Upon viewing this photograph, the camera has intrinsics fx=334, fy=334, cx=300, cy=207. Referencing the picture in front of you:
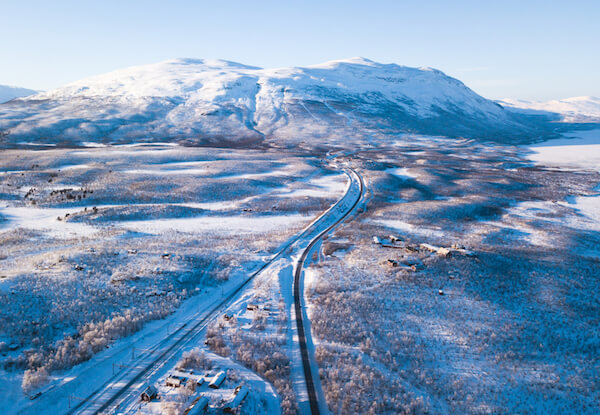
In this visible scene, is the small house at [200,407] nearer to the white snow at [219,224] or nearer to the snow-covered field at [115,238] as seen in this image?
the snow-covered field at [115,238]

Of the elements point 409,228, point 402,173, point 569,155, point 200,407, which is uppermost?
point 569,155

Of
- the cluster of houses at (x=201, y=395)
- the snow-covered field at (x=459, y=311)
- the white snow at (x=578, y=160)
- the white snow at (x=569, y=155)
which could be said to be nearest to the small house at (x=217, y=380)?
the cluster of houses at (x=201, y=395)

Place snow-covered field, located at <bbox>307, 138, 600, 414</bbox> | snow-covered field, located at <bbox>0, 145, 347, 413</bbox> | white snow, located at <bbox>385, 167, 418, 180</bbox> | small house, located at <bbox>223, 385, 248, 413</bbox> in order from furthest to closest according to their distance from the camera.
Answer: white snow, located at <bbox>385, 167, 418, 180</bbox> < snow-covered field, located at <bbox>0, 145, 347, 413</bbox> < snow-covered field, located at <bbox>307, 138, 600, 414</bbox> < small house, located at <bbox>223, 385, 248, 413</bbox>

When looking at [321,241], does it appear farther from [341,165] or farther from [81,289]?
[341,165]

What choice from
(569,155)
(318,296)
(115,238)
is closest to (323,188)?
(115,238)

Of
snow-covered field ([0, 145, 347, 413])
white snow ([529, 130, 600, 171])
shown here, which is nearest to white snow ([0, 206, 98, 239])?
snow-covered field ([0, 145, 347, 413])

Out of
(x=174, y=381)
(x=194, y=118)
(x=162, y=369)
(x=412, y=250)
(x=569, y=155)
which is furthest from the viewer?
(x=194, y=118)

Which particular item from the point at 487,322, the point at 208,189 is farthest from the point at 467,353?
the point at 208,189

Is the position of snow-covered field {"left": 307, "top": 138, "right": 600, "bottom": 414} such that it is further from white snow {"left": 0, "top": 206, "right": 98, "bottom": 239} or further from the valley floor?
white snow {"left": 0, "top": 206, "right": 98, "bottom": 239}

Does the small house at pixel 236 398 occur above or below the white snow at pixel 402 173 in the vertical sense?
below

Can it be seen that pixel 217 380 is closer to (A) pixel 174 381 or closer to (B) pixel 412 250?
(A) pixel 174 381

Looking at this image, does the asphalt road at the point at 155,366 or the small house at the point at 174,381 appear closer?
the asphalt road at the point at 155,366
